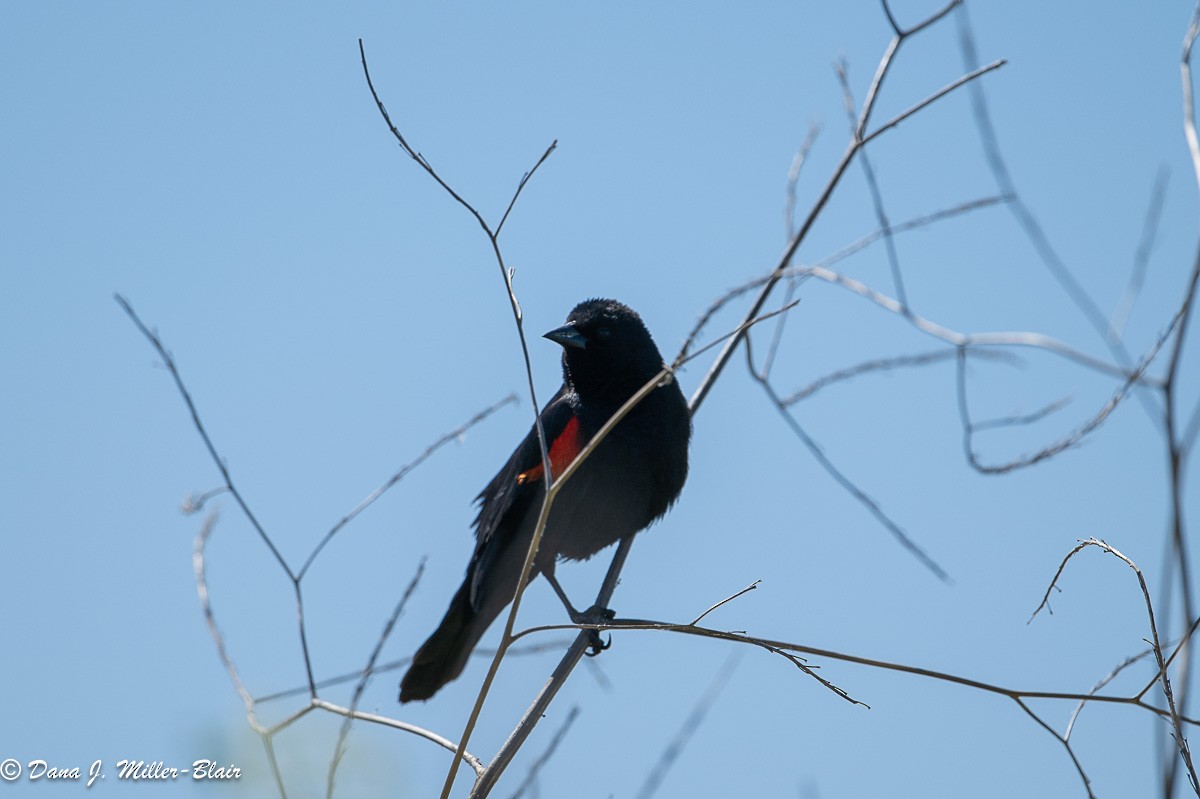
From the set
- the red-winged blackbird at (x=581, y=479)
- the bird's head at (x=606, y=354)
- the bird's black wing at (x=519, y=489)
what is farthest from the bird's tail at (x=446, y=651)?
the bird's head at (x=606, y=354)

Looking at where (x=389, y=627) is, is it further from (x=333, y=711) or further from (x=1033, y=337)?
(x=1033, y=337)

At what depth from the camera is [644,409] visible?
12.9 ft

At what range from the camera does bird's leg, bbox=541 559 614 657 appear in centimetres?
359

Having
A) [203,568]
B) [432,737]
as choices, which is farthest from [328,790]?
[203,568]

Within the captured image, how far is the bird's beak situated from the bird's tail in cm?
102

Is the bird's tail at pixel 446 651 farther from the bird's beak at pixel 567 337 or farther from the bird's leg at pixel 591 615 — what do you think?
the bird's beak at pixel 567 337

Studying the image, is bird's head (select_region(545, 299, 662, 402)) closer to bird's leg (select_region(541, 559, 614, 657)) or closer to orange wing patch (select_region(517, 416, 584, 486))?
orange wing patch (select_region(517, 416, 584, 486))

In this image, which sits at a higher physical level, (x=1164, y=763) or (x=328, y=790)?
(x=1164, y=763)

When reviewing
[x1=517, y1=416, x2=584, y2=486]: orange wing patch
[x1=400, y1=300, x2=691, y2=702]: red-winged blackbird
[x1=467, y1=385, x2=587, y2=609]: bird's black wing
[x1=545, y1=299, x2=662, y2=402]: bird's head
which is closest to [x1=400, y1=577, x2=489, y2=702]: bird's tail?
[x1=400, y1=300, x2=691, y2=702]: red-winged blackbird

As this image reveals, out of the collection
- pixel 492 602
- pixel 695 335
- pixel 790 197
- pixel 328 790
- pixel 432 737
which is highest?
pixel 790 197

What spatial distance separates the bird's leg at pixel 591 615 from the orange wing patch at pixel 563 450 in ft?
1.47

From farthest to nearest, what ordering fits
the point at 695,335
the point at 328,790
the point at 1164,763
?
the point at 695,335 → the point at 328,790 → the point at 1164,763

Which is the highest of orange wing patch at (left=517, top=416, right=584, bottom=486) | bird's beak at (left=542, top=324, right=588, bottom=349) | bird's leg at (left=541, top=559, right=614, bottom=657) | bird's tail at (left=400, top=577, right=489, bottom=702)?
bird's beak at (left=542, top=324, right=588, bottom=349)

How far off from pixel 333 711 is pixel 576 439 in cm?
202
